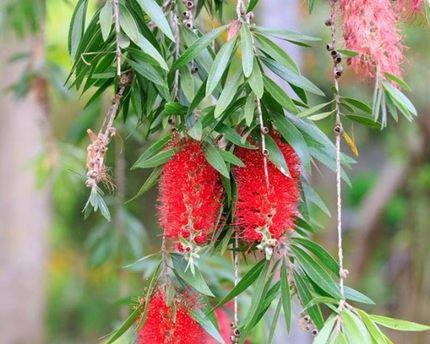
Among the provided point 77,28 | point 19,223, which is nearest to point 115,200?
point 77,28

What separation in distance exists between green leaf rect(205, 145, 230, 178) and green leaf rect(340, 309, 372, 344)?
0.65 feet

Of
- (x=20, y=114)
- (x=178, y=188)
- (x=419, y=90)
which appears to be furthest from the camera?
(x=419, y=90)

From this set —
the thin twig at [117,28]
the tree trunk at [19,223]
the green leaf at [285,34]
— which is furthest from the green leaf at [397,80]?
the tree trunk at [19,223]

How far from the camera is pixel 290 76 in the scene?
0.95 m

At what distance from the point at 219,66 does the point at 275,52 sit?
68mm

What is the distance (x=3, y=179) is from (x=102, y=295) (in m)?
2.03

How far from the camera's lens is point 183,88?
994 mm

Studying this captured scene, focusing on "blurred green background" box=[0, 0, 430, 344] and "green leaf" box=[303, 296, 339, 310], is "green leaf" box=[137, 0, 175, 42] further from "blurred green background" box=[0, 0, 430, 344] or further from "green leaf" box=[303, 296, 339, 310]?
"blurred green background" box=[0, 0, 430, 344]

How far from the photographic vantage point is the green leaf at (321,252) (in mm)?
919

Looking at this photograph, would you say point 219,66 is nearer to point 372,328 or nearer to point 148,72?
point 148,72

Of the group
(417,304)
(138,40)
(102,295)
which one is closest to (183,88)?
(138,40)

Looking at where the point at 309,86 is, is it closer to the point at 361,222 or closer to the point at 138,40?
the point at 138,40

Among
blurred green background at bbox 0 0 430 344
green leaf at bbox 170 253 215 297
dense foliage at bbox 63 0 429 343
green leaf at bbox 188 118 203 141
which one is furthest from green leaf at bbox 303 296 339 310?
blurred green background at bbox 0 0 430 344

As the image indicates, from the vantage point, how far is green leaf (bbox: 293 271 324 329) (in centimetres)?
90
